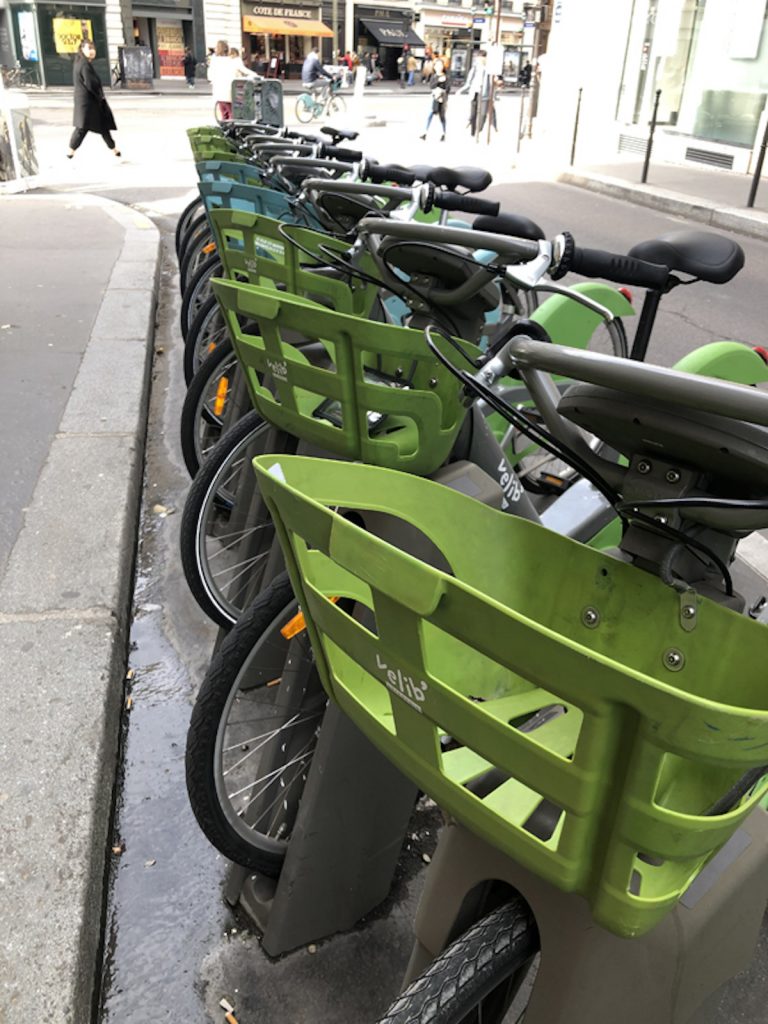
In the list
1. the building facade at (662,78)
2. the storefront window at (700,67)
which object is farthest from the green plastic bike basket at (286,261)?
the storefront window at (700,67)

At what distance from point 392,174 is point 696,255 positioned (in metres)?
1.59

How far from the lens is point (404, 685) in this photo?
1106 mm

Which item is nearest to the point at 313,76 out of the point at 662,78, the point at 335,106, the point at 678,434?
the point at 335,106

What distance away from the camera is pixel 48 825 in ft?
6.72

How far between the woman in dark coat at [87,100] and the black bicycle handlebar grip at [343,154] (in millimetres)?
10396

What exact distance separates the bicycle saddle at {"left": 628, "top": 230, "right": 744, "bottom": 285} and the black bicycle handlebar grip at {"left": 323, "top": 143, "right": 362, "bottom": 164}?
2.32 m

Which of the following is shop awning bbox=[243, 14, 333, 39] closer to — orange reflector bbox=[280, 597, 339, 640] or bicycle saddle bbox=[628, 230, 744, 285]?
bicycle saddle bbox=[628, 230, 744, 285]

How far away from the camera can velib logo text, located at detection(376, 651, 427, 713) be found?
109 cm

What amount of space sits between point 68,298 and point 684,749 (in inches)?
258

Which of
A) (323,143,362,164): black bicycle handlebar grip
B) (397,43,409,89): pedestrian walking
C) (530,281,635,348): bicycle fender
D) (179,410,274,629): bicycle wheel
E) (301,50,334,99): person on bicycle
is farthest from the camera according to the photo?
(397,43,409,89): pedestrian walking

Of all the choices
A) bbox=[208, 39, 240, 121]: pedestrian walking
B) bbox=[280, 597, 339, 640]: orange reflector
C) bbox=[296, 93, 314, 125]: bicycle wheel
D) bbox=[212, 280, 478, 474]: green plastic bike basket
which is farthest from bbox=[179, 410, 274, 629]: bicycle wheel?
bbox=[296, 93, 314, 125]: bicycle wheel

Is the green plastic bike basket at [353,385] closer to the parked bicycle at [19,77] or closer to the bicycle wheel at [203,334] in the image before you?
the bicycle wheel at [203,334]

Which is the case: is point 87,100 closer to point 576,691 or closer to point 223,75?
point 223,75

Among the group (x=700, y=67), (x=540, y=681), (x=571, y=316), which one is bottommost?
(x=571, y=316)
